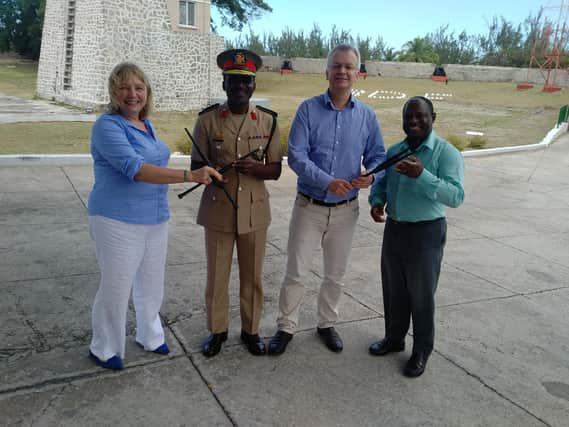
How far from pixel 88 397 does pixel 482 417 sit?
214 cm

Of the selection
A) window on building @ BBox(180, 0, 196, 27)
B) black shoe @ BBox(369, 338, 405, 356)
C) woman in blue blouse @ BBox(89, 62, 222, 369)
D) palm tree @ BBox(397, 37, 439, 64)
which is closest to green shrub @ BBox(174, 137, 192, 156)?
woman in blue blouse @ BBox(89, 62, 222, 369)

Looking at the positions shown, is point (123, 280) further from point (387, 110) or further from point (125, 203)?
point (387, 110)

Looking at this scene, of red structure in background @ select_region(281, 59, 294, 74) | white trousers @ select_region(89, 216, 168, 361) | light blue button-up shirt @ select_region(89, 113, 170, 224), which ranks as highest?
red structure in background @ select_region(281, 59, 294, 74)

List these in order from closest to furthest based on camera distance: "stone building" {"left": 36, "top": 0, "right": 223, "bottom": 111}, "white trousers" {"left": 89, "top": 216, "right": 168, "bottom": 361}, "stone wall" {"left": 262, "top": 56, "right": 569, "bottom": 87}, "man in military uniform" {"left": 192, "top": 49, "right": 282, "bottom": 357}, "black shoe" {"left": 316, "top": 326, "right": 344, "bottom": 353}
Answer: "white trousers" {"left": 89, "top": 216, "right": 168, "bottom": 361} < "man in military uniform" {"left": 192, "top": 49, "right": 282, "bottom": 357} < "black shoe" {"left": 316, "top": 326, "right": 344, "bottom": 353} < "stone building" {"left": 36, "top": 0, "right": 223, "bottom": 111} < "stone wall" {"left": 262, "top": 56, "right": 569, "bottom": 87}

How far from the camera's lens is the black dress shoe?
11.2 feet

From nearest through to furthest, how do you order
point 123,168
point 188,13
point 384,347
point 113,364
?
1. point 123,168
2. point 113,364
3. point 384,347
4. point 188,13

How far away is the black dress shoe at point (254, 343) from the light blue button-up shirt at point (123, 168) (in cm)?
100

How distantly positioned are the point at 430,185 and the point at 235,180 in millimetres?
1137

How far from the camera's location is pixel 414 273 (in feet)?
10.5

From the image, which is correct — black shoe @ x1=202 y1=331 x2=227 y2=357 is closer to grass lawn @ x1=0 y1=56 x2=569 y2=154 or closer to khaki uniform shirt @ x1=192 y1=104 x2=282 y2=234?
khaki uniform shirt @ x1=192 y1=104 x2=282 y2=234

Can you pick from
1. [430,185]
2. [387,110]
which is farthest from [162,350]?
[387,110]

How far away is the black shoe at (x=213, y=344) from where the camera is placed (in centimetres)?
334

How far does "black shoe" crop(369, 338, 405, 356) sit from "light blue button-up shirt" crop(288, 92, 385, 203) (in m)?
1.01

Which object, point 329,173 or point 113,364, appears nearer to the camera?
point 113,364
